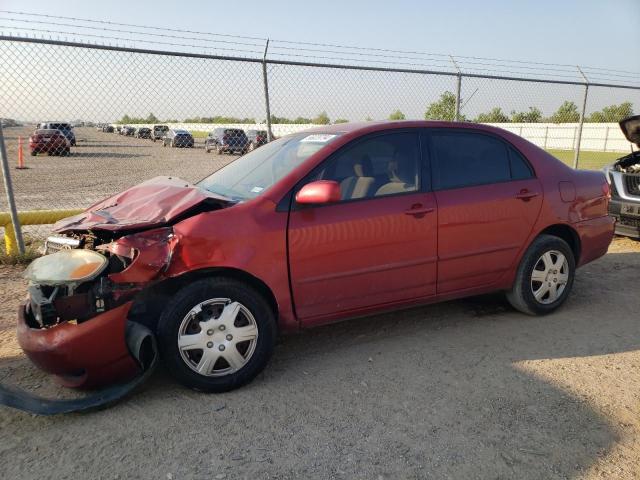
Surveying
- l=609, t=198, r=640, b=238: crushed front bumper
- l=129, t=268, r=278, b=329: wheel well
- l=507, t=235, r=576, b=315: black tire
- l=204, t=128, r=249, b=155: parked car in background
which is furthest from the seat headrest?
l=204, t=128, r=249, b=155: parked car in background

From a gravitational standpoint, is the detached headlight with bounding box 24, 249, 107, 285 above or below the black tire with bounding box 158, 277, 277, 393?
above

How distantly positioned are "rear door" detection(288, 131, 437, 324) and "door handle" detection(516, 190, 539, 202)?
87 centimetres

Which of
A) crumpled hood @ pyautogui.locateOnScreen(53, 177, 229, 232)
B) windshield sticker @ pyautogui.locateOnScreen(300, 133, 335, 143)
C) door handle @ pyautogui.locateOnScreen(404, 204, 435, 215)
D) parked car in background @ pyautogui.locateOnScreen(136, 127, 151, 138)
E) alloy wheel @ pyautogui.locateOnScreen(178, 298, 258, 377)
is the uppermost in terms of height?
windshield sticker @ pyautogui.locateOnScreen(300, 133, 335, 143)

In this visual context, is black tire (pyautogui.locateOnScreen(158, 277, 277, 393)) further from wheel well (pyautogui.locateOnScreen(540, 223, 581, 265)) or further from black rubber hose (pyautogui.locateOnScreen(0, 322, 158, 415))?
wheel well (pyautogui.locateOnScreen(540, 223, 581, 265))

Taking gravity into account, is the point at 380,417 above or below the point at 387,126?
below

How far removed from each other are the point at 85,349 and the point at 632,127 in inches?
275

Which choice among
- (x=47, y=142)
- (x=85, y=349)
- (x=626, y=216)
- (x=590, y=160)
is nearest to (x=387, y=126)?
(x=85, y=349)

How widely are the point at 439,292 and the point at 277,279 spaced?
1364mm

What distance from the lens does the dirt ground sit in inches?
94.6

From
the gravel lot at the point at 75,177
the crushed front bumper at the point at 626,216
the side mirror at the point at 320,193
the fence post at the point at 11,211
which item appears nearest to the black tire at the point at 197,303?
the side mirror at the point at 320,193

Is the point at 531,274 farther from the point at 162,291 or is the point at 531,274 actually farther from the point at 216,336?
the point at 162,291

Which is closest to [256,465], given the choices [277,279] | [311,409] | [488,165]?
[311,409]

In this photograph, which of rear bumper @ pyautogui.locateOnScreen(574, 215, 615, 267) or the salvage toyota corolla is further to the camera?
rear bumper @ pyautogui.locateOnScreen(574, 215, 615, 267)

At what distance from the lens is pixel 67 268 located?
278 cm
